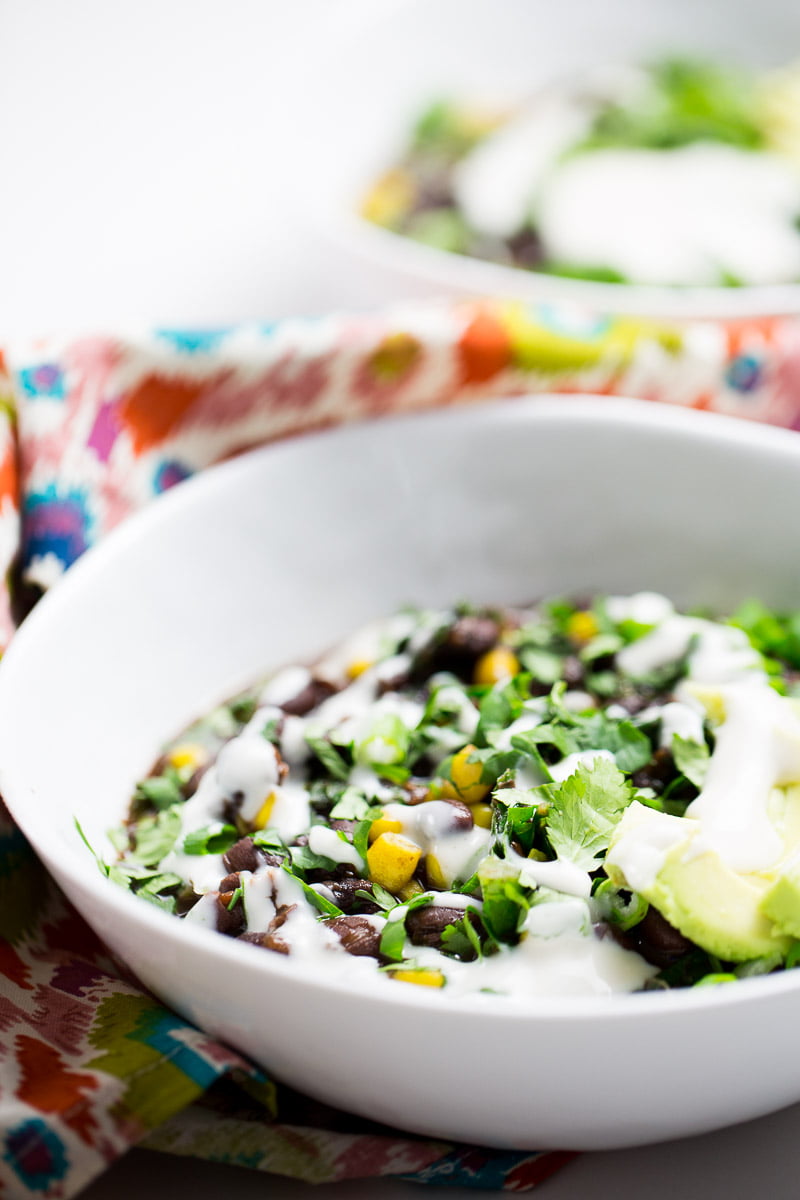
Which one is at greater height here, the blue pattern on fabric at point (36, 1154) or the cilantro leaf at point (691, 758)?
the cilantro leaf at point (691, 758)

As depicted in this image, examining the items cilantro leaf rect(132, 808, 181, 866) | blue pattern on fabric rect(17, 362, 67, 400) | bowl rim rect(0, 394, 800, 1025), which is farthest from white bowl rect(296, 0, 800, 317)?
cilantro leaf rect(132, 808, 181, 866)

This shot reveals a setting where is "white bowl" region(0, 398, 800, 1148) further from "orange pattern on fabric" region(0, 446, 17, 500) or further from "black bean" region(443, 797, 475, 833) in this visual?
"black bean" region(443, 797, 475, 833)

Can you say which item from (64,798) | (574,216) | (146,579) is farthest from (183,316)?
(64,798)

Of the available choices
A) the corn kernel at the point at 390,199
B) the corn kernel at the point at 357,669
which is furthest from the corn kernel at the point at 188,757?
the corn kernel at the point at 390,199

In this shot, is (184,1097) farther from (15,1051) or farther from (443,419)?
(443,419)

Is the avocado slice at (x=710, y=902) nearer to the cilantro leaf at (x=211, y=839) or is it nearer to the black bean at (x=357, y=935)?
the black bean at (x=357, y=935)

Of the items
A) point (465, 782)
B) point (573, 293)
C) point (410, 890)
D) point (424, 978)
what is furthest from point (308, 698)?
point (573, 293)
